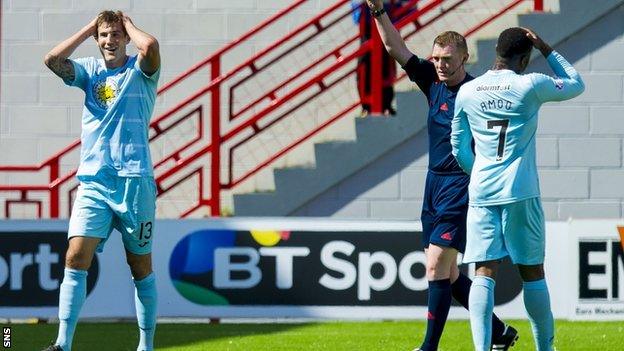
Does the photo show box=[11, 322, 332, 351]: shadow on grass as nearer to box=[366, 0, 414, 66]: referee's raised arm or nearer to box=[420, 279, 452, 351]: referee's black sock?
box=[420, 279, 452, 351]: referee's black sock

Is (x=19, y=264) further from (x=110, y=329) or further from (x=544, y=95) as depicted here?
(x=544, y=95)

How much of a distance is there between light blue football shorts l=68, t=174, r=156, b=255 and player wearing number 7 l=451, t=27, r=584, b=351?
74.1 inches

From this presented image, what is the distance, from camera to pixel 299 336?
34.1ft

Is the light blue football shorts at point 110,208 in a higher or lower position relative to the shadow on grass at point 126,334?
higher

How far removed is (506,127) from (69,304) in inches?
103

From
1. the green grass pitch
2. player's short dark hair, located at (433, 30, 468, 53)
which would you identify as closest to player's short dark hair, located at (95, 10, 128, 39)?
player's short dark hair, located at (433, 30, 468, 53)

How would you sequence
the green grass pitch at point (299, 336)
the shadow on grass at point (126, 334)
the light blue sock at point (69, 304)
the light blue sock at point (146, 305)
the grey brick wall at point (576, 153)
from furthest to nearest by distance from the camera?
the grey brick wall at point (576, 153) → the shadow on grass at point (126, 334) → the green grass pitch at point (299, 336) → the light blue sock at point (146, 305) → the light blue sock at point (69, 304)

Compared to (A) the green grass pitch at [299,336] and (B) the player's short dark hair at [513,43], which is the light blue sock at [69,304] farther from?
(B) the player's short dark hair at [513,43]

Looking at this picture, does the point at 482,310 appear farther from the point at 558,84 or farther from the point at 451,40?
the point at 451,40

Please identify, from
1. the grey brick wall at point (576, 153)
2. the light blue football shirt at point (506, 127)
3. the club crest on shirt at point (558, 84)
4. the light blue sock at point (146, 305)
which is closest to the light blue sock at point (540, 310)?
the light blue football shirt at point (506, 127)

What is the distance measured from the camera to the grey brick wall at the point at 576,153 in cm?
1266

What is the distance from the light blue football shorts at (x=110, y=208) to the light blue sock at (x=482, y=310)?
193 centimetres

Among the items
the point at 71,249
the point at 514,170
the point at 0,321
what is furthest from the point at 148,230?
the point at 0,321

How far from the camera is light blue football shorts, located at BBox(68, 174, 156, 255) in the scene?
7957 millimetres
